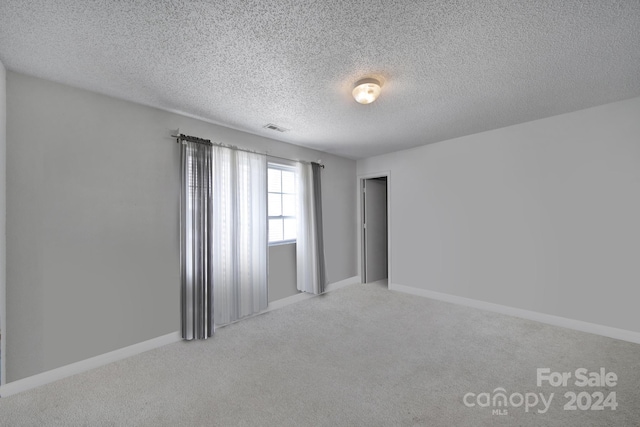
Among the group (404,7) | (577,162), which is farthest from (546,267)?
(404,7)

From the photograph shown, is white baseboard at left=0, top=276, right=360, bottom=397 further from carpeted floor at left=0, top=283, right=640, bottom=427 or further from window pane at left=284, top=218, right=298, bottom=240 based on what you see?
window pane at left=284, top=218, right=298, bottom=240

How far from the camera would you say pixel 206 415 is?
174 centimetres

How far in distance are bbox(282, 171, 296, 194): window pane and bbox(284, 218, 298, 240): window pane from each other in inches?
18.7

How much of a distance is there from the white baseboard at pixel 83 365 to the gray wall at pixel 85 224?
1.9 inches

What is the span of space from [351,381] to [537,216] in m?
2.99

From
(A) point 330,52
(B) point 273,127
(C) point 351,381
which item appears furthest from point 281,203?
(C) point 351,381

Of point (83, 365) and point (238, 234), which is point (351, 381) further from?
point (83, 365)

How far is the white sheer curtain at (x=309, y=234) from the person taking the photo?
4090mm

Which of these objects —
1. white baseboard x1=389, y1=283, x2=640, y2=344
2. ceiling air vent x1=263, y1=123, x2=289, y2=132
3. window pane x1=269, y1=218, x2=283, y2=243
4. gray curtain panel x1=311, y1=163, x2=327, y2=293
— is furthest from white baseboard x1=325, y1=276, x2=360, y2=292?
ceiling air vent x1=263, y1=123, x2=289, y2=132

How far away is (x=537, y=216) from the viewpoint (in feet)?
10.6

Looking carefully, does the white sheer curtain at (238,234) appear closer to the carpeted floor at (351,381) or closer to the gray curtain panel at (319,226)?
the carpeted floor at (351,381)

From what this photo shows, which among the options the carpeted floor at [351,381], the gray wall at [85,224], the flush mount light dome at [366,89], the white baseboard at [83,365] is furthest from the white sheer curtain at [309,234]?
the flush mount light dome at [366,89]

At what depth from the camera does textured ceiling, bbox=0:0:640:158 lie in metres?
1.48

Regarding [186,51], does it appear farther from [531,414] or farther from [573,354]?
[573,354]
